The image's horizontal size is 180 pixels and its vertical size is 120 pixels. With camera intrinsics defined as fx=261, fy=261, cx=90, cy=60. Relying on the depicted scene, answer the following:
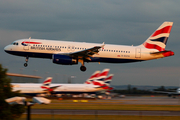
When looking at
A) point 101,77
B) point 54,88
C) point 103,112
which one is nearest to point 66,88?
point 54,88

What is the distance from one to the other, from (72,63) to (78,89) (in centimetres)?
2386

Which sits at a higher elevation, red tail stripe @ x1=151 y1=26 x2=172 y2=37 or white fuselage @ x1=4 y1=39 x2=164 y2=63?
red tail stripe @ x1=151 y1=26 x2=172 y2=37

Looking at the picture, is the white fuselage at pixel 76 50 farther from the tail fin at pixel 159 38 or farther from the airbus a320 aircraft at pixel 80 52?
the tail fin at pixel 159 38

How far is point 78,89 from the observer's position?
2645 inches

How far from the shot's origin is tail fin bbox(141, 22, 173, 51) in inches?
1976

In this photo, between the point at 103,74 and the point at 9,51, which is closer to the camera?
the point at 9,51

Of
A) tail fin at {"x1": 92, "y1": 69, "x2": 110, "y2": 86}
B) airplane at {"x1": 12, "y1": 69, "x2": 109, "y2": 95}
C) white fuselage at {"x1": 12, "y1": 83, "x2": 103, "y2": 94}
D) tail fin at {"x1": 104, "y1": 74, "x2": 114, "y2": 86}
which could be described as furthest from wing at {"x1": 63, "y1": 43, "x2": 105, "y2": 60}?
tail fin at {"x1": 104, "y1": 74, "x2": 114, "y2": 86}

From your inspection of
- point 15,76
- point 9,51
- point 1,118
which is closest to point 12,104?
point 1,118

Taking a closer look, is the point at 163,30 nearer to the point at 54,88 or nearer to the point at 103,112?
the point at 103,112

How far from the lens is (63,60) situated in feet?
142

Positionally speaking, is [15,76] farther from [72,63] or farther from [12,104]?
[12,104]

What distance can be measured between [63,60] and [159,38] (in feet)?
66.1

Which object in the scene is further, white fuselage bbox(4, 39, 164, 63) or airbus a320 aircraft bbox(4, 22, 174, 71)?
white fuselage bbox(4, 39, 164, 63)

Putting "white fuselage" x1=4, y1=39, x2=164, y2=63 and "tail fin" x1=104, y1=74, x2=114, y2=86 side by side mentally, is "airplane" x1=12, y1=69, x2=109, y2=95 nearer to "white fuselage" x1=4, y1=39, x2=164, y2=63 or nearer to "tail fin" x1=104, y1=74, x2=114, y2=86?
"tail fin" x1=104, y1=74, x2=114, y2=86
